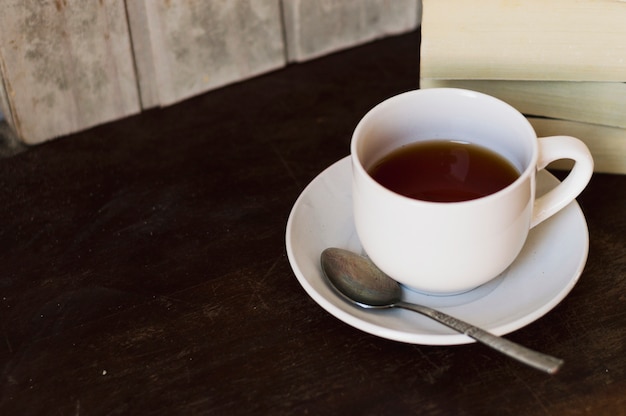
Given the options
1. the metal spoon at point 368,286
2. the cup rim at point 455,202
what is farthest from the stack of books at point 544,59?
the metal spoon at point 368,286

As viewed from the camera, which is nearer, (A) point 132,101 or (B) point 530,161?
(B) point 530,161

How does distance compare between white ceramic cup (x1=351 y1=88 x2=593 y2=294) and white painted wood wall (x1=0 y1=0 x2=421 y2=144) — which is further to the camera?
white painted wood wall (x1=0 y1=0 x2=421 y2=144)

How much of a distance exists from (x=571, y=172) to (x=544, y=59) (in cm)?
12

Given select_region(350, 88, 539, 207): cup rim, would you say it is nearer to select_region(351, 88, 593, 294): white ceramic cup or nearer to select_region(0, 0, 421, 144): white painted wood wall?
select_region(351, 88, 593, 294): white ceramic cup

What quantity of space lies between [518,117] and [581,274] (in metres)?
0.13

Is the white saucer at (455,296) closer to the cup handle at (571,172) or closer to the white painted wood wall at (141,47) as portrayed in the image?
the cup handle at (571,172)

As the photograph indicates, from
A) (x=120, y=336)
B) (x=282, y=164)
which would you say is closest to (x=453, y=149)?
(x=282, y=164)

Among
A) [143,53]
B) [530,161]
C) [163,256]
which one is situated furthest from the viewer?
[143,53]

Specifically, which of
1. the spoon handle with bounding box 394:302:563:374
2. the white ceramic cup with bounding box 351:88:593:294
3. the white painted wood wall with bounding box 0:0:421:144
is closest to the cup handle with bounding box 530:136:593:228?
the white ceramic cup with bounding box 351:88:593:294

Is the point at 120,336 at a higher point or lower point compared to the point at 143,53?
lower

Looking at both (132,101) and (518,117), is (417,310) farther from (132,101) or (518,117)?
(132,101)

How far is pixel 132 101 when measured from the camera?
853 millimetres

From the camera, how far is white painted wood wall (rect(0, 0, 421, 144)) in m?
0.77

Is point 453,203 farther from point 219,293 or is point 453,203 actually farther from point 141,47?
point 141,47
